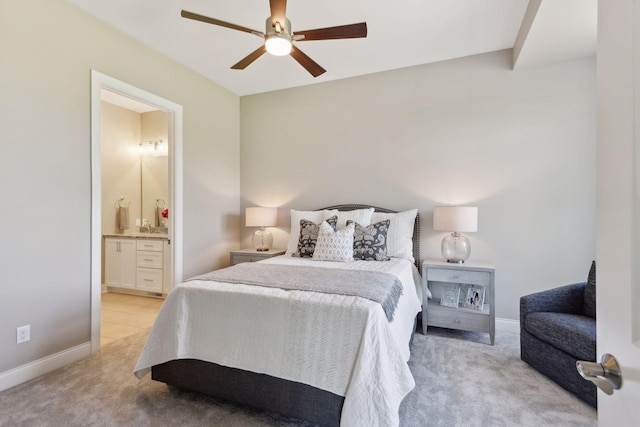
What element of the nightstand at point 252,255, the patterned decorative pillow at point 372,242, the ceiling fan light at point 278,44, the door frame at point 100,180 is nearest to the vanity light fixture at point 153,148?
the door frame at point 100,180

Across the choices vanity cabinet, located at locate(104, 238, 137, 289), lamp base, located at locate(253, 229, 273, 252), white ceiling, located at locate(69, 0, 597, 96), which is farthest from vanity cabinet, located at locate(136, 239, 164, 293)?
white ceiling, located at locate(69, 0, 597, 96)

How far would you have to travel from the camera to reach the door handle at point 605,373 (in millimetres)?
513

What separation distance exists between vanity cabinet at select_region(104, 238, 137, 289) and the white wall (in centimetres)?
210

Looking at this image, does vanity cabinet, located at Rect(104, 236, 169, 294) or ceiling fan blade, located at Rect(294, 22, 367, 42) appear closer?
ceiling fan blade, located at Rect(294, 22, 367, 42)

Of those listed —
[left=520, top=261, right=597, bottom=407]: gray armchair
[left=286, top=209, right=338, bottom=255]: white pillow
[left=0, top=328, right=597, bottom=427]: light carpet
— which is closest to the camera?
[left=0, top=328, right=597, bottom=427]: light carpet

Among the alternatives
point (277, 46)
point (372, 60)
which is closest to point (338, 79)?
point (372, 60)

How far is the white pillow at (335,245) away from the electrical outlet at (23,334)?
7.29 feet

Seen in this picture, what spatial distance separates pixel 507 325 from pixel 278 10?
342cm

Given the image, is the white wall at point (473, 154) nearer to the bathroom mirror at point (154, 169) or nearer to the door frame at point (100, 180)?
the door frame at point (100, 180)

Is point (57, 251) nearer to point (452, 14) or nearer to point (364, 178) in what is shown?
point (364, 178)

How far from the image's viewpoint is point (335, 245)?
9.78 feet

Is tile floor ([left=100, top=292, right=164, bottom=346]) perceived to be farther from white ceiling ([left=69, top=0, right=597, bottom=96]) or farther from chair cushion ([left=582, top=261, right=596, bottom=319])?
chair cushion ([left=582, top=261, right=596, bottom=319])

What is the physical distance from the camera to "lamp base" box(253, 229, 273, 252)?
3969 mm

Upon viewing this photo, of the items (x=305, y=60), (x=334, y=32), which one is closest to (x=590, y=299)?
(x=334, y=32)
